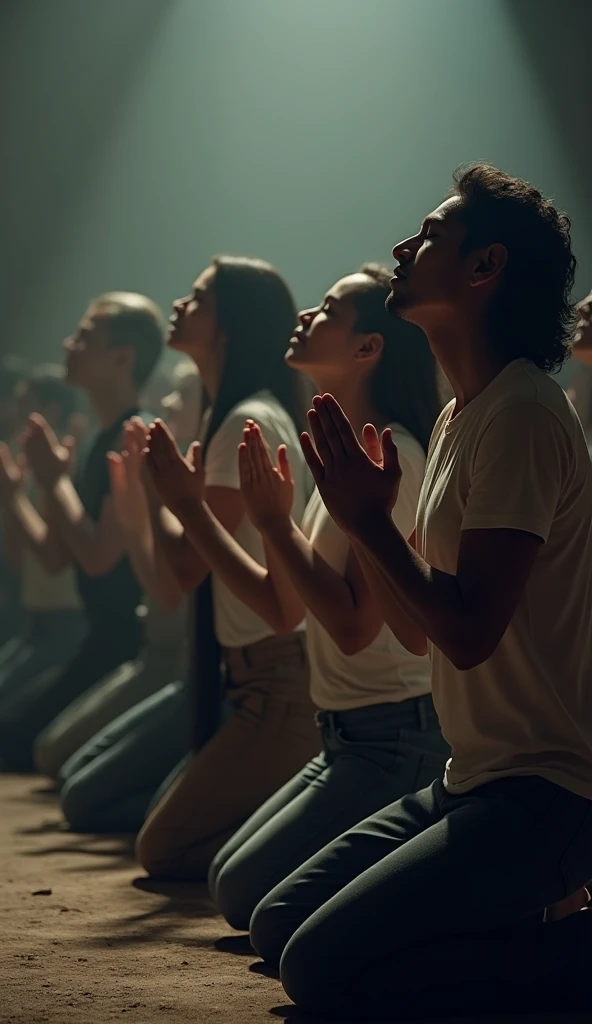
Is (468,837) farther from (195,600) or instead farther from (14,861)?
(14,861)

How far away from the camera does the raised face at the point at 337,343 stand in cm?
240

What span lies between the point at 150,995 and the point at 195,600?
3.63 ft

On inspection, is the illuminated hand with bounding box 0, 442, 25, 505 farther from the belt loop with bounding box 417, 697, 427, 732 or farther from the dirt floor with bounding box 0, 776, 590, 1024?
the belt loop with bounding box 417, 697, 427, 732

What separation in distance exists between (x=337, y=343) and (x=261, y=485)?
355mm

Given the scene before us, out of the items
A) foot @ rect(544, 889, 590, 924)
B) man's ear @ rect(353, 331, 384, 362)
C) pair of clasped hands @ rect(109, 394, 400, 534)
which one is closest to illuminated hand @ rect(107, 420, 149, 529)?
pair of clasped hands @ rect(109, 394, 400, 534)

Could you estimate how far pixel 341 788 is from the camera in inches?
87.2

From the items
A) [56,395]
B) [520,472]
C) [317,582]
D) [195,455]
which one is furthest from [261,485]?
[56,395]

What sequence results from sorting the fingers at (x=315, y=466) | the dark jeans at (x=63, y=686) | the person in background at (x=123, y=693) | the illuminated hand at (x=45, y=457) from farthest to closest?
1. the dark jeans at (x=63, y=686)
2. the illuminated hand at (x=45, y=457)
3. the person in background at (x=123, y=693)
4. the fingers at (x=315, y=466)

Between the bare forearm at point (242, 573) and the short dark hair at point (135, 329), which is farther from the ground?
the short dark hair at point (135, 329)

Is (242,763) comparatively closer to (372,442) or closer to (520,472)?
(372,442)

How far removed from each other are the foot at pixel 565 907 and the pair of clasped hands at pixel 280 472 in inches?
23.2

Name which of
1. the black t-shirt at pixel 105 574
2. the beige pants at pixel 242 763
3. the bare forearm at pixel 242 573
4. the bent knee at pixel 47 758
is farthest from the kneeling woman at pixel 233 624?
the bent knee at pixel 47 758

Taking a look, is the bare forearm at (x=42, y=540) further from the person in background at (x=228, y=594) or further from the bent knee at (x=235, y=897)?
the bent knee at (x=235, y=897)

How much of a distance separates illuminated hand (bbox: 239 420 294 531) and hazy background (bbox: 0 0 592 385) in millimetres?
2832
